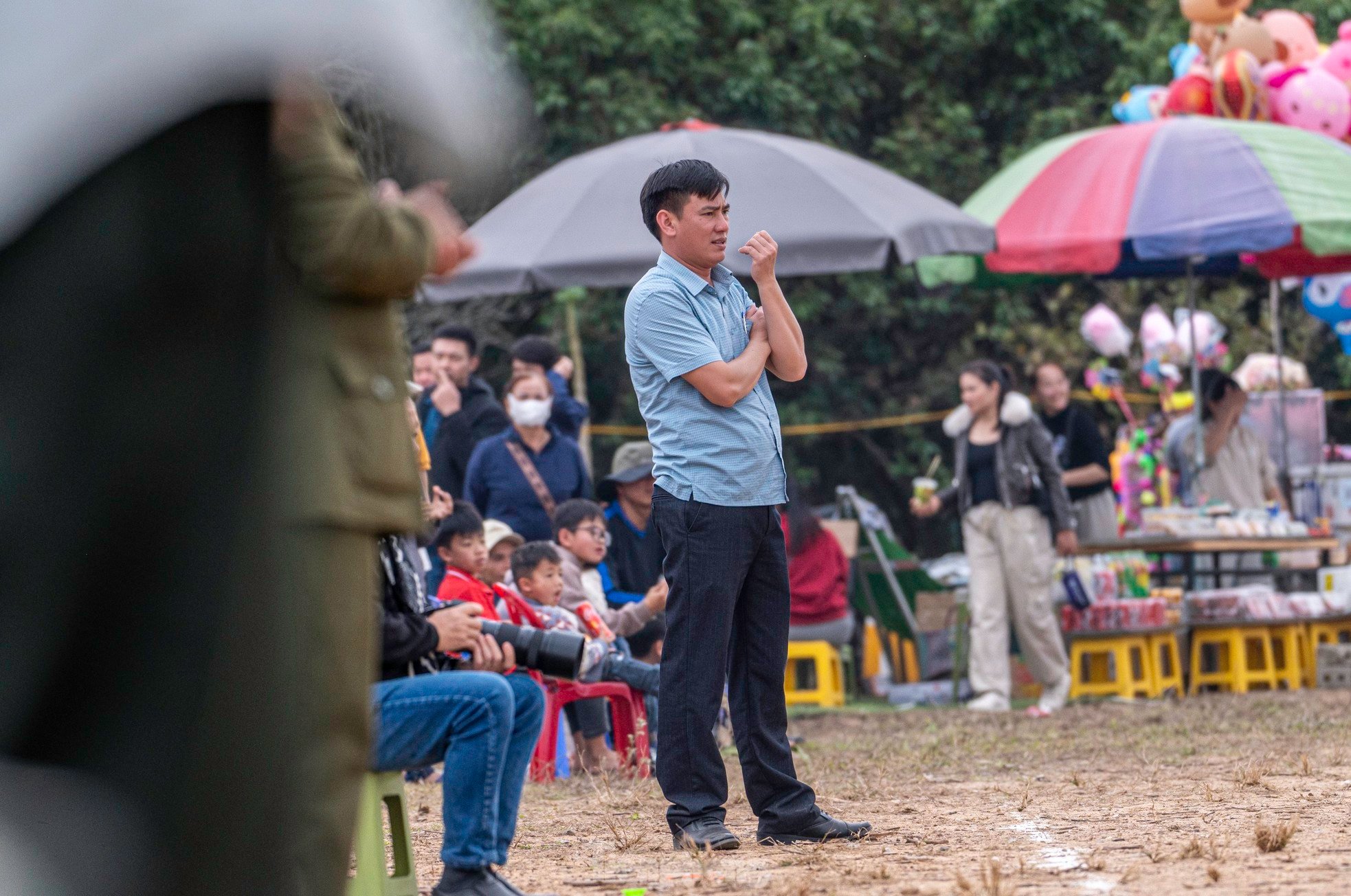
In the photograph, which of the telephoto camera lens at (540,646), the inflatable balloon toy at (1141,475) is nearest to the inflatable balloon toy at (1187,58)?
the inflatable balloon toy at (1141,475)

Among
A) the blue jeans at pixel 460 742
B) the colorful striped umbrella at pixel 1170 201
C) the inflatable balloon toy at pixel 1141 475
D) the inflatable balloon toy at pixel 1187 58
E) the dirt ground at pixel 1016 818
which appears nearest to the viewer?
the blue jeans at pixel 460 742

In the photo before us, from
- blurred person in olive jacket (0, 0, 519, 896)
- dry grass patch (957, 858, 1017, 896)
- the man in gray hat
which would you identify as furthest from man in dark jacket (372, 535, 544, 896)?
the man in gray hat

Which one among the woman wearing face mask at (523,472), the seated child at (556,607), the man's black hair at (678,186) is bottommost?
the seated child at (556,607)

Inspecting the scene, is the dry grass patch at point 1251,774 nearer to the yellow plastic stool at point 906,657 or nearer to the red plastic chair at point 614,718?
→ the red plastic chair at point 614,718

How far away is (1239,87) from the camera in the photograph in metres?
12.7

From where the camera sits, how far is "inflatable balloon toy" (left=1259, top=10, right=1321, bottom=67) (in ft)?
44.8

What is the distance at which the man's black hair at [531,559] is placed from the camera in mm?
7488

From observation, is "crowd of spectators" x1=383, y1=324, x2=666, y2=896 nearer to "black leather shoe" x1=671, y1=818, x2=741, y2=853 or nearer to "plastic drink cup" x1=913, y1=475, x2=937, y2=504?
"black leather shoe" x1=671, y1=818, x2=741, y2=853

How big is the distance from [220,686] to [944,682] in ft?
32.3

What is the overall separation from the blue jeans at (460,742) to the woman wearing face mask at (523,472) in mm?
4500

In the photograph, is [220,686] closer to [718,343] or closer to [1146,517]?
[718,343]

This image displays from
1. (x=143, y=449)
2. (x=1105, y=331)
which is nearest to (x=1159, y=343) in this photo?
(x=1105, y=331)

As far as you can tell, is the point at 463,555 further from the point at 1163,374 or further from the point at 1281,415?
the point at 1163,374

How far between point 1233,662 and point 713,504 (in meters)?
7.33
